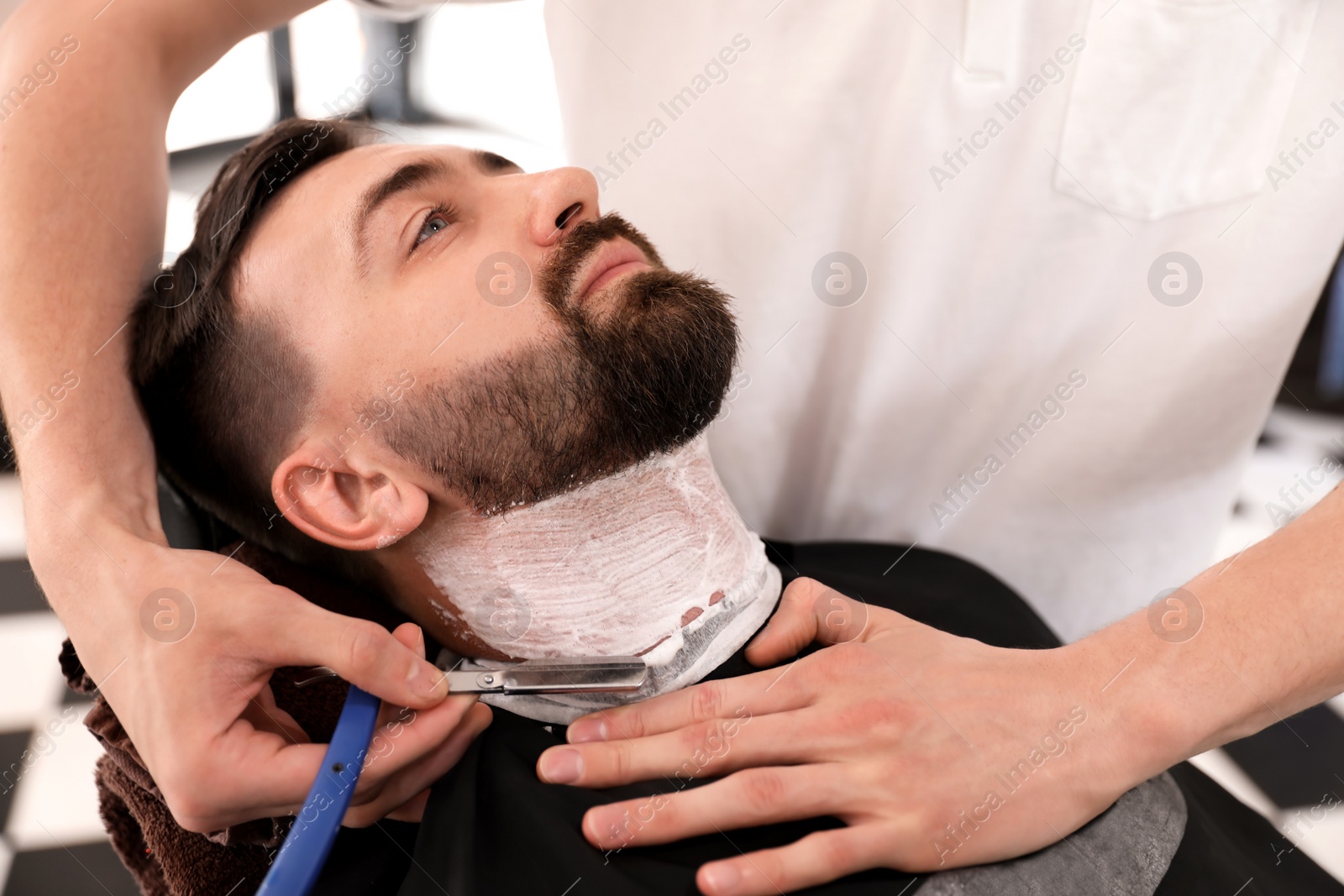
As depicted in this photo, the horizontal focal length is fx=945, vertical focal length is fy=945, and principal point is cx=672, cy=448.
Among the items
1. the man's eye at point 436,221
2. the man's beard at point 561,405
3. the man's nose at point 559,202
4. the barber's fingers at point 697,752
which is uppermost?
the man's nose at point 559,202

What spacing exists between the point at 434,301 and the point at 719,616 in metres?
0.58

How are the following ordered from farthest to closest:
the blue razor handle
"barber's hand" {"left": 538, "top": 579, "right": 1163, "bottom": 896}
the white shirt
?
the white shirt
"barber's hand" {"left": 538, "top": 579, "right": 1163, "bottom": 896}
the blue razor handle

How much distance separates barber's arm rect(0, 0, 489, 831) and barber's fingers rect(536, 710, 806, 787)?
0.17 meters

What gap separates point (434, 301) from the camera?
1233mm

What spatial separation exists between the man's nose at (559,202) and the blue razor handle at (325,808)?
64 cm

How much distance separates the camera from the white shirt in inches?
54.5

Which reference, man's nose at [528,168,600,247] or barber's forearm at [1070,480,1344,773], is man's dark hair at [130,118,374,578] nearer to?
man's nose at [528,168,600,247]

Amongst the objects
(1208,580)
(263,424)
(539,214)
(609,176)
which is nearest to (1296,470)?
(1208,580)

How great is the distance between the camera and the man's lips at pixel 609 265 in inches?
50.2

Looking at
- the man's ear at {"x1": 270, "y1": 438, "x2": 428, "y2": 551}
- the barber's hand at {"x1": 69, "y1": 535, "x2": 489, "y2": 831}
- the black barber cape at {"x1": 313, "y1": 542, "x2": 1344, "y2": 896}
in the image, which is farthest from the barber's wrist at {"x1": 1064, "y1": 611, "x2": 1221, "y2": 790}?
the man's ear at {"x1": 270, "y1": 438, "x2": 428, "y2": 551}

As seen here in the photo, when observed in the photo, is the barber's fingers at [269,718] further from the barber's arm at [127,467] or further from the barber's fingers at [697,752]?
the barber's fingers at [697,752]

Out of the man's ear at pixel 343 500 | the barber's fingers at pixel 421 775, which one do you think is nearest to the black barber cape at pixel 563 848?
the barber's fingers at pixel 421 775

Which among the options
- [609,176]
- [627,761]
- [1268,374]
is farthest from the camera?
[609,176]

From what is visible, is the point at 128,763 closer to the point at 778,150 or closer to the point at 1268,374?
the point at 778,150
